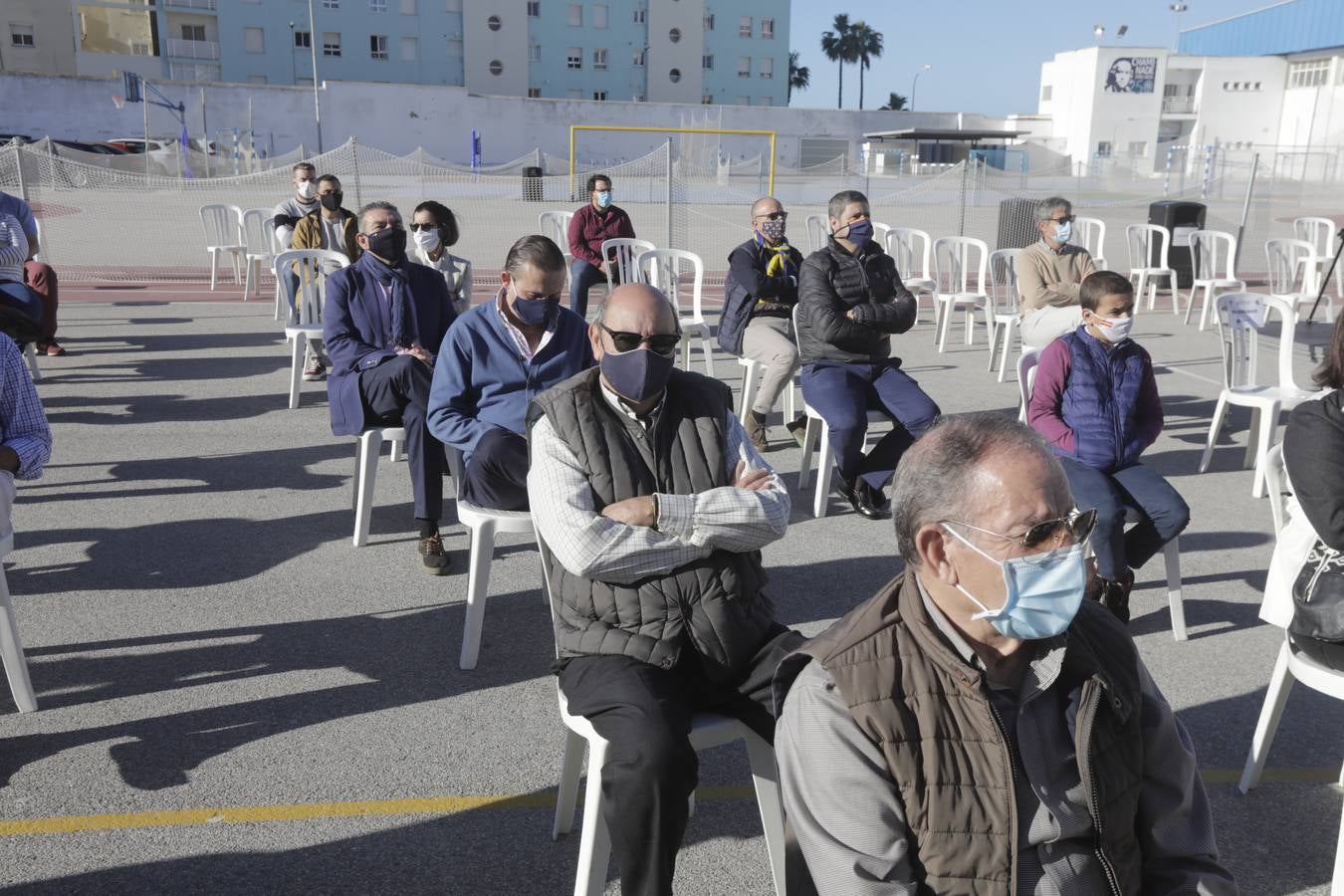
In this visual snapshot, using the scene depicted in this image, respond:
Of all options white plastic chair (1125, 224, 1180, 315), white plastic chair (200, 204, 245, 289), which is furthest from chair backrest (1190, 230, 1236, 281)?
white plastic chair (200, 204, 245, 289)

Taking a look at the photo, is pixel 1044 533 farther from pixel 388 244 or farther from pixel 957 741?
pixel 388 244

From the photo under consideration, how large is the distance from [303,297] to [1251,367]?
6.70 metres

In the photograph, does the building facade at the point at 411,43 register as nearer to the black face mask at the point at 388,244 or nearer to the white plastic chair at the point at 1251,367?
the black face mask at the point at 388,244

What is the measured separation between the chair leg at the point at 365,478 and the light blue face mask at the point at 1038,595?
399 cm

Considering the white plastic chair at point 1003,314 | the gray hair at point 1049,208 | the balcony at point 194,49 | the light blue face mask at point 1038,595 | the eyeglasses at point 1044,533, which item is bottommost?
the white plastic chair at point 1003,314

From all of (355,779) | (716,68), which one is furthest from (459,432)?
(716,68)

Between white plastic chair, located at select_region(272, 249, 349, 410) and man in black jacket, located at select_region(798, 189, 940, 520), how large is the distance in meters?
3.93

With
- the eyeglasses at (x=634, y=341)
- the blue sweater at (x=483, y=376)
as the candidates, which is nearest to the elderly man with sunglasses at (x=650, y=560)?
the eyeglasses at (x=634, y=341)

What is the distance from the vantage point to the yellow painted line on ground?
3.19m

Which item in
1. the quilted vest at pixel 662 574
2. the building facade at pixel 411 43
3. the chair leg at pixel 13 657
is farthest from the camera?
the building facade at pixel 411 43

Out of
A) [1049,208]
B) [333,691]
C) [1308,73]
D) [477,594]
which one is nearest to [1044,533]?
[477,594]

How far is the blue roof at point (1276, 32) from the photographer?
200 feet

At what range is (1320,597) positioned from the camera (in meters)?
3.09

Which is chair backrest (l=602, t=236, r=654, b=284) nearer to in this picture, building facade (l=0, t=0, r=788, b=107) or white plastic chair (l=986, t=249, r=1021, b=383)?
white plastic chair (l=986, t=249, r=1021, b=383)
